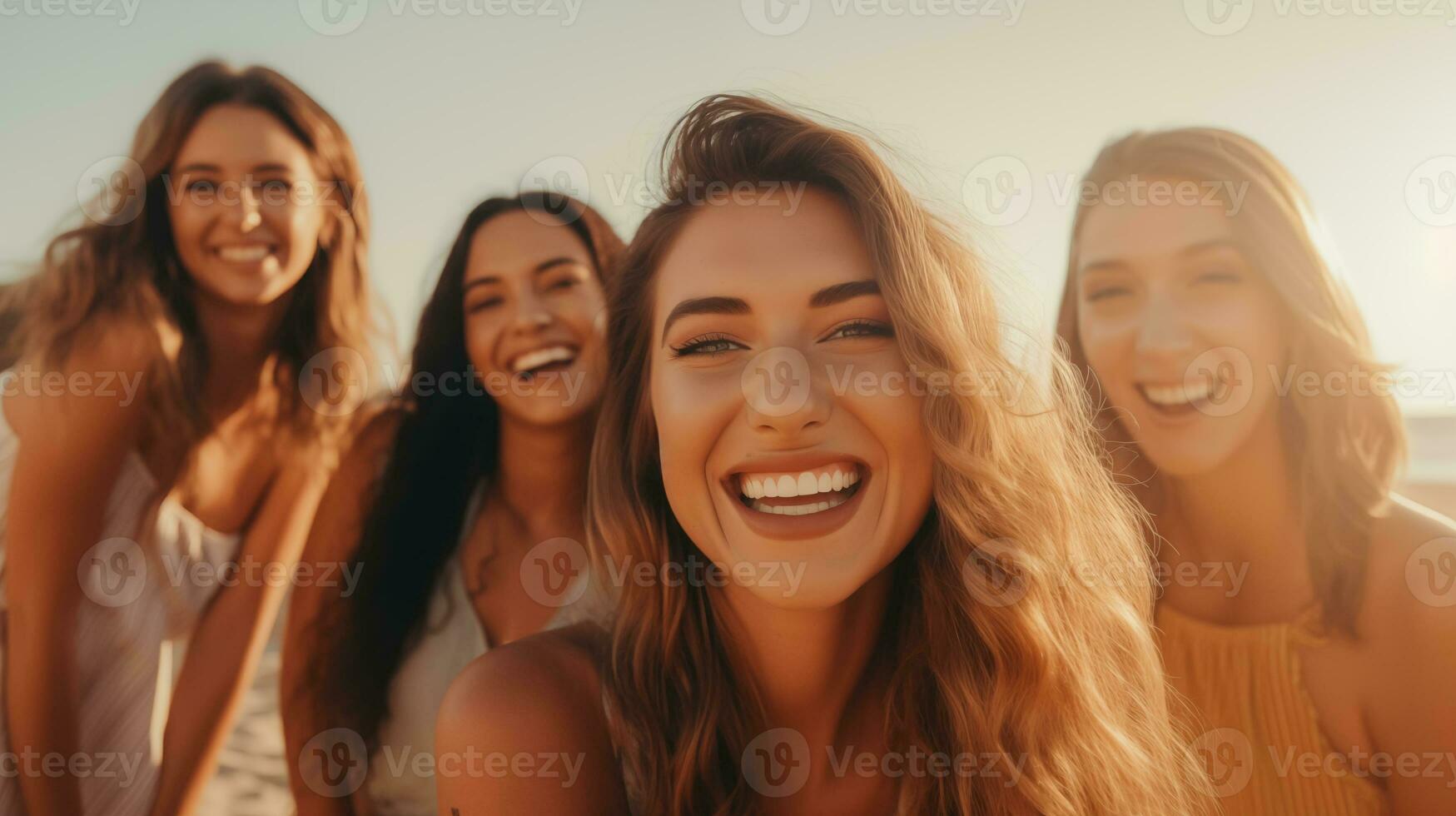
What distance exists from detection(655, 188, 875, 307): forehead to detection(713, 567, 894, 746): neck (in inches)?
27.0

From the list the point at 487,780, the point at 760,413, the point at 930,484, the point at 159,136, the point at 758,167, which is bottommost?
the point at 487,780

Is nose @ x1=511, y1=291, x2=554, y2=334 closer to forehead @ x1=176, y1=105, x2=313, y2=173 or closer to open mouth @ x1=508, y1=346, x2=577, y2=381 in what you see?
open mouth @ x1=508, y1=346, x2=577, y2=381

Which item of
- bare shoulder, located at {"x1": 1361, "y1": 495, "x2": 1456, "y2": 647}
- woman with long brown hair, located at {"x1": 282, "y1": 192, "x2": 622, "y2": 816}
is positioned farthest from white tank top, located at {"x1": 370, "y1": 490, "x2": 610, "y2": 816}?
bare shoulder, located at {"x1": 1361, "y1": 495, "x2": 1456, "y2": 647}

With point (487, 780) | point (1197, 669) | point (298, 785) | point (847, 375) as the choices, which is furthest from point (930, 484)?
point (298, 785)

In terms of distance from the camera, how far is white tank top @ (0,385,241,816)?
10.9ft

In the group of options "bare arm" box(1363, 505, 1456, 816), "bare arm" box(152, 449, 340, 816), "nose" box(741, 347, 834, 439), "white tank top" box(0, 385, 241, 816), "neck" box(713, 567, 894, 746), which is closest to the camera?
"nose" box(741, 347, 834, 439)

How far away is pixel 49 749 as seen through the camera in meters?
3.25

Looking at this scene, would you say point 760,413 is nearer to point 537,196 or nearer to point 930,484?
point 930,484

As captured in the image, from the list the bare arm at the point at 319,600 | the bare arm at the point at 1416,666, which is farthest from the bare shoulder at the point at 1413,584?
the bare arm at the point at 319,600

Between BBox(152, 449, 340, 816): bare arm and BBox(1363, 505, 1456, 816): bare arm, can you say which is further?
BBox(152, 449, 340, 816): bare arm

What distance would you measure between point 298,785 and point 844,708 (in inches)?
74.2

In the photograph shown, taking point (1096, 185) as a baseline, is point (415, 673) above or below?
below

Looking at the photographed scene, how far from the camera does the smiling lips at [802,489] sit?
6.77ft

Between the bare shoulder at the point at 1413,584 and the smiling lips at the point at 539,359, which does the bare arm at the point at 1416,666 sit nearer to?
the bare shoulder at the point at 1413,584
